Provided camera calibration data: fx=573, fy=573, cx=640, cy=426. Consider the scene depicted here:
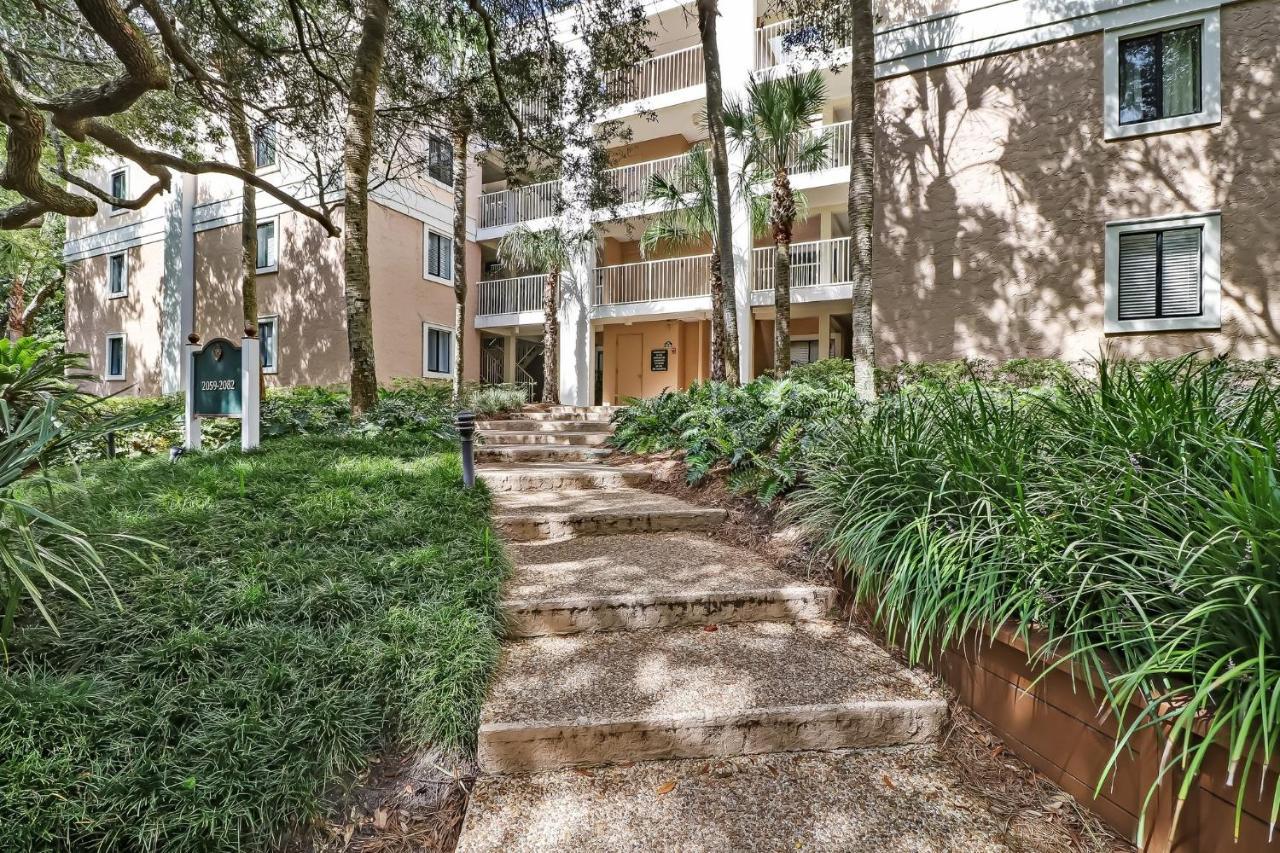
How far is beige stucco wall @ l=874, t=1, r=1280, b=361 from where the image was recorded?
23.0ft

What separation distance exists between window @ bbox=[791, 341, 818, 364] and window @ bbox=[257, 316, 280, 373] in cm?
1223

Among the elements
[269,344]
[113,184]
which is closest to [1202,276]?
[269,344]

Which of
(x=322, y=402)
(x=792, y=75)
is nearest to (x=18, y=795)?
(x=322, y=402)

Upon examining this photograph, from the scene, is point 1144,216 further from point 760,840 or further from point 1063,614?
point 760,840

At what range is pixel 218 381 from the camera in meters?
4.96

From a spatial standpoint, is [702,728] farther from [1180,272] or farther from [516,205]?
[516,205]

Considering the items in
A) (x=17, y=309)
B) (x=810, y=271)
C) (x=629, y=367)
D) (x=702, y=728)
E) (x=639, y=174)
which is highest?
(x=639, y=174)

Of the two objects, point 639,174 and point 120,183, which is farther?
point 120,183

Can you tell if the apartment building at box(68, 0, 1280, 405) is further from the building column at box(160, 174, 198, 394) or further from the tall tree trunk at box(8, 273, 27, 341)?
the tall tree trunk at box(8, 273, 27, 341)

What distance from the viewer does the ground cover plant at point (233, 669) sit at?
1.55 metres

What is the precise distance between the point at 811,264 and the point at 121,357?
61.1 feet

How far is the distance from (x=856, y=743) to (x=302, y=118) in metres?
9.39

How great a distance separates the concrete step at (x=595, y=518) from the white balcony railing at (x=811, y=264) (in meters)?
7.61

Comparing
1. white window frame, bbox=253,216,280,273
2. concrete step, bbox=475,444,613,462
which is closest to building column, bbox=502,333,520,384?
white window frame, bbox=253,216,280,273
